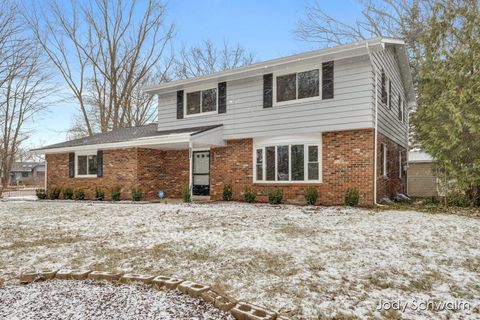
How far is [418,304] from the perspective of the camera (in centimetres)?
309

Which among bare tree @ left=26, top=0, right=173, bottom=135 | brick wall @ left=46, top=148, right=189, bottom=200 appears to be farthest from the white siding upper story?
bare tree @ left=26, top=0, right=173, bottom=135

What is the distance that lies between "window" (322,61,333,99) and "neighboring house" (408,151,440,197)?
8.78 meters

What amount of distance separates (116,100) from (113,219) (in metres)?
19.0

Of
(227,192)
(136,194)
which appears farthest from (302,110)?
(136,194)

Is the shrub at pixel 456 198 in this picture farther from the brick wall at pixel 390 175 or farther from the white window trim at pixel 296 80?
the white window trim at pixel 296 80

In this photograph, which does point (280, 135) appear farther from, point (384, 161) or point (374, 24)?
point (374, 24)

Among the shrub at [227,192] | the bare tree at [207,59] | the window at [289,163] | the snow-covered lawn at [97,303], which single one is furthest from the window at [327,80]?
the bare tree at [207,59]

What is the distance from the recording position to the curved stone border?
277 cm

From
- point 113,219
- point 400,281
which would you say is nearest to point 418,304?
point 400,281

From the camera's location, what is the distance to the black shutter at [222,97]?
1234 centimetres

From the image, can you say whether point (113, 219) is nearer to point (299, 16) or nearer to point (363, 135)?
point (363, 135)

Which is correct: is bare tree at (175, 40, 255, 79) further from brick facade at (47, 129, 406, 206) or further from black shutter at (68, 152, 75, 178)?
brick facade at (47, 129, 406, 206)

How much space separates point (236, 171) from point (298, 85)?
3.75 m

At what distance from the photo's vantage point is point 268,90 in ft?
37.3
